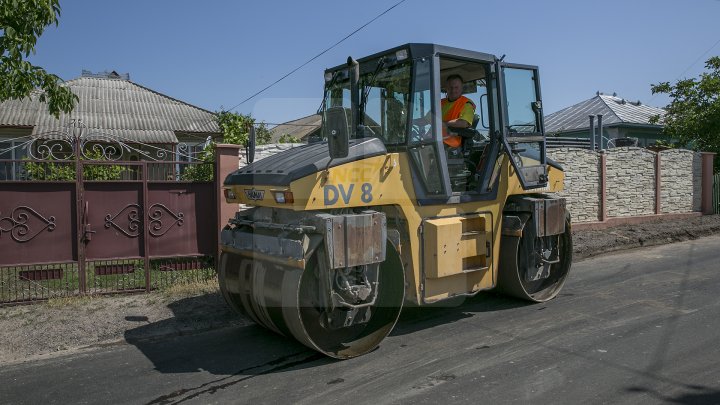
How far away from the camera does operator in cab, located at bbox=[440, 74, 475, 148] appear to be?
6.20 m

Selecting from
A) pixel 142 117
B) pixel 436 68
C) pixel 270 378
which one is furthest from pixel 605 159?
pixel 142 117

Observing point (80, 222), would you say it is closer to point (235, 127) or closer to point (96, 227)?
point (96, 227)

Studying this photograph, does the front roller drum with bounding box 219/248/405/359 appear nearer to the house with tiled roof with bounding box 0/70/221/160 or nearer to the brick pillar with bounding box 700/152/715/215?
the house with tiled roof with bounding box 0/70/221/160

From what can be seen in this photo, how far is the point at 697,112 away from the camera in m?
19.0

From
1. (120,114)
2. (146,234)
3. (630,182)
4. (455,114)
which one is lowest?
(146,234)

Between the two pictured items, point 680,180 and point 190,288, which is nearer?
point 190,288

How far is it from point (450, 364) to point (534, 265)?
102 inches

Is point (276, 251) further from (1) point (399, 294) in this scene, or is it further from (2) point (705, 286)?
(2) point (705, 286)

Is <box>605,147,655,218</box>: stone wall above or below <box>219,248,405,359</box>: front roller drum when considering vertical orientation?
above

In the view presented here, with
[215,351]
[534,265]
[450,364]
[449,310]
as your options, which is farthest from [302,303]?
[534,265]

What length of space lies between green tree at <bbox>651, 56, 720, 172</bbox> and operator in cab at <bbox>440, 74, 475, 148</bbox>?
14.6m

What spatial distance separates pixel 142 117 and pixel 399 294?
16.5 metres

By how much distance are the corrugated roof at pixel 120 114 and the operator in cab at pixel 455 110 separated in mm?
12648

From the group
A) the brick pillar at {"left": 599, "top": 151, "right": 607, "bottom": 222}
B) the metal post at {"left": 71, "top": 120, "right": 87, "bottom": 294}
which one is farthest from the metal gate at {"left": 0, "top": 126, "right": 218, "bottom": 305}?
the brick pillar at {"left": 599, "top": 151, "right": 607, "bottom": 222}
